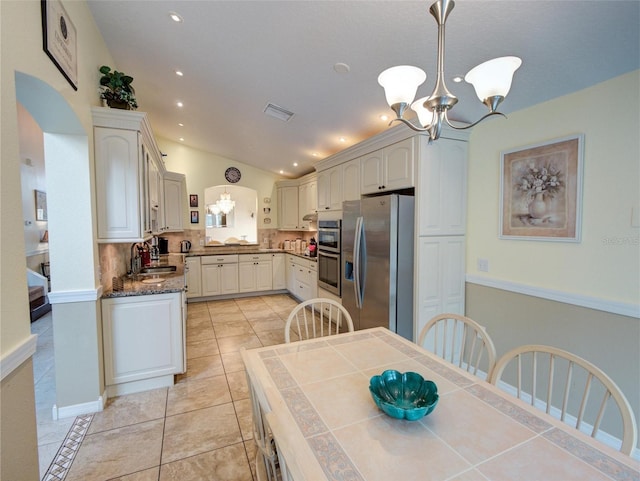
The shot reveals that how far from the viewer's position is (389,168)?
300cm

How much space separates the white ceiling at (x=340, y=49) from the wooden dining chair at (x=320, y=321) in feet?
5.96

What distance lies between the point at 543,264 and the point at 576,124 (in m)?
1.03

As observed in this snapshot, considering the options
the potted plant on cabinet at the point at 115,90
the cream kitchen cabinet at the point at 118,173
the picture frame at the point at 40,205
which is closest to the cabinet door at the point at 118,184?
the cream kitchen cabinet at the point at 118,173

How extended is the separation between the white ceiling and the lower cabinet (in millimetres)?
2192

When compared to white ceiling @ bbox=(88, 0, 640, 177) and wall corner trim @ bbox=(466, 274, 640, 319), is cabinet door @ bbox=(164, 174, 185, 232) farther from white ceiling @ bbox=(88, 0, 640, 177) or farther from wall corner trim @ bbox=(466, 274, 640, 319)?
wall corner trim @ bbox=(466, 274, 640, 319)

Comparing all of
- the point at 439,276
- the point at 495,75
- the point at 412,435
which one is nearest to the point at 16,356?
the point at 412,435

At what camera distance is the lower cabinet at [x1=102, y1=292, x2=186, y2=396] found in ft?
8.09

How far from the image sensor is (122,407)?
2.38 metres

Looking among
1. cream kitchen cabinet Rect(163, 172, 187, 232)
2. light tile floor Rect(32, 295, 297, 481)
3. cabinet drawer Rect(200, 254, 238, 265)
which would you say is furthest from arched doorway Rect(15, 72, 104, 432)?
cabinet drawer Rect(200, 254, 238, 265)

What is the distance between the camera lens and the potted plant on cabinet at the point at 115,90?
2.51 metres

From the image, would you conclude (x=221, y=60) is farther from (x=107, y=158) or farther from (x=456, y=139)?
(x=456, y=139)

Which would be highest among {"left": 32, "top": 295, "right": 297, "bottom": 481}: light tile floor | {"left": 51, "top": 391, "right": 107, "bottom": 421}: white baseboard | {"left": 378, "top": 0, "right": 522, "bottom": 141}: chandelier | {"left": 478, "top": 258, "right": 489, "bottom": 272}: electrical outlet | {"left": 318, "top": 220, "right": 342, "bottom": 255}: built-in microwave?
{"left": 378, "top": 0, "right": 522, "bottom": 141}: chandelier

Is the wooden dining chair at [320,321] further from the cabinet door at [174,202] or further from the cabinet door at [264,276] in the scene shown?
the cabinet door at [174,202]

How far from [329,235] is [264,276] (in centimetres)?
222
